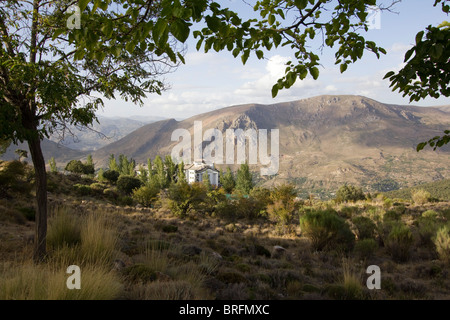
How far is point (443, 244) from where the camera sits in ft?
28.2

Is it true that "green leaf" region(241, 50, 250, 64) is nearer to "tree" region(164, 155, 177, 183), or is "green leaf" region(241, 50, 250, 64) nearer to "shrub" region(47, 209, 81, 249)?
"shrub" region(47, 209, 81, 249)

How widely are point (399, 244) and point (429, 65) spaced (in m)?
8.14

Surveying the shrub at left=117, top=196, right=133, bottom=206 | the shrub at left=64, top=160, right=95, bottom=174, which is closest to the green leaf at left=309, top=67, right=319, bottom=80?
the shrub at left=117, top=196, right=133, bottom=206

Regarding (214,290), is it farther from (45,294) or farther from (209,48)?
(209,48)

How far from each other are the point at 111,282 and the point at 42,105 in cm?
332

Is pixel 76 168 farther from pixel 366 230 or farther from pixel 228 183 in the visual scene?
pixel 366 230

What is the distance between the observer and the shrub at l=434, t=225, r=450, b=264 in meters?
8.38

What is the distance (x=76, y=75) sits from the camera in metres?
4.48

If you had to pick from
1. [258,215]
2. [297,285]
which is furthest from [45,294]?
[258,215]

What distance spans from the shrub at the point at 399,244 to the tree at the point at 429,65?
275 inches

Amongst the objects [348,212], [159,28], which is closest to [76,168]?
[348,212]

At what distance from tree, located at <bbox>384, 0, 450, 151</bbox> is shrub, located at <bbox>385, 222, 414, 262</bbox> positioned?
697 centimetres

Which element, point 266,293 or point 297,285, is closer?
point 266,293
